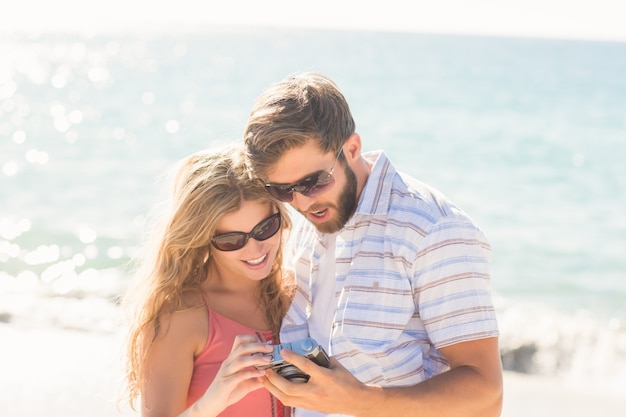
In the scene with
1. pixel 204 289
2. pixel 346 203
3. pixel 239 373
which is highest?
pixel 346 203

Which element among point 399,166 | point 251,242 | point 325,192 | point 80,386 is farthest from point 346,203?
point 399,166

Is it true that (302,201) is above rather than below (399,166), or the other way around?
below

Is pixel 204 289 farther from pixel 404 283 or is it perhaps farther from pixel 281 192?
pixel 404 283

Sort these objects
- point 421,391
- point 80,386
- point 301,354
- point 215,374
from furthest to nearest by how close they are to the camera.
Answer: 1. point 80,386
2. point 215,374
3. point 421,391
4. point 301,354

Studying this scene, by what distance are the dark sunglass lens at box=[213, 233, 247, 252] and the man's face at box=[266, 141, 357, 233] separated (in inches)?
14.1

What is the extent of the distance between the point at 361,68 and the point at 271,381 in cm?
4083

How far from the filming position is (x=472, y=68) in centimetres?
4616

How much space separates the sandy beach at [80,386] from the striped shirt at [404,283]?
3493mm

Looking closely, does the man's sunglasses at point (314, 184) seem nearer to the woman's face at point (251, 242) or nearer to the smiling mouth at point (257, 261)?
the woman's face at point (251, 242)

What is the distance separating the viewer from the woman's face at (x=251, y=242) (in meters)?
3.78

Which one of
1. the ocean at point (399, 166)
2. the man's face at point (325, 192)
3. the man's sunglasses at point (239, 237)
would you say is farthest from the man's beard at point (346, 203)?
the ocean at point (399, 166)

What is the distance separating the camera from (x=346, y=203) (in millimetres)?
3531

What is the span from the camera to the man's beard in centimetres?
353

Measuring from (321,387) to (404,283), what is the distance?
52 cm
